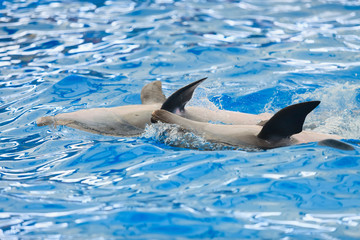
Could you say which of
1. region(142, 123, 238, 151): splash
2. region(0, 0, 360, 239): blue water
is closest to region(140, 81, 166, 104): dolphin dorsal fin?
region(0, 0, 360, 239): blue water

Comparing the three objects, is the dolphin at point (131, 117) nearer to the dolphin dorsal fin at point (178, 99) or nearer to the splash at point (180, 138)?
the dolphin dorsal fin at point (178, 99)

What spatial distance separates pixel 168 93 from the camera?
754cm

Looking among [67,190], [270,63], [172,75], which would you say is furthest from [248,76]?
[67,190]

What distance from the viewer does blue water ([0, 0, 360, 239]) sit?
12.1 ft

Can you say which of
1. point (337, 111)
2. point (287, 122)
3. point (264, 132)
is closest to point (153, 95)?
point (264, 132)

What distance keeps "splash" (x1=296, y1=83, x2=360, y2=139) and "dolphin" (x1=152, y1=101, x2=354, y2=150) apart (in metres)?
0.46

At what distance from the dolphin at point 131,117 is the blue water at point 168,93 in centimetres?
14

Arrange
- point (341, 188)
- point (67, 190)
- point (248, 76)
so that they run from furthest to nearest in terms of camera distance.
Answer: point (248, 76)
point (67, 190)
point (341, 188)

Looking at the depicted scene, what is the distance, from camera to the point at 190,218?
3629mm

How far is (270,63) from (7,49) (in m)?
5.63

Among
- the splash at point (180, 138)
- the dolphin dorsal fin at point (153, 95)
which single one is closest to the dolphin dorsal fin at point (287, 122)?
the splash at point (180, 138)

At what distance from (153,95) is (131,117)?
0.62m

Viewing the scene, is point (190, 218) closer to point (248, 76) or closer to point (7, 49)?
point (248, 76)

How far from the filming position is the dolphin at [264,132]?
14.9 ft
